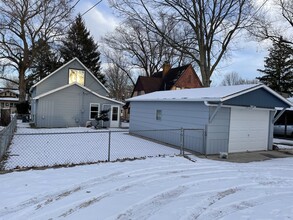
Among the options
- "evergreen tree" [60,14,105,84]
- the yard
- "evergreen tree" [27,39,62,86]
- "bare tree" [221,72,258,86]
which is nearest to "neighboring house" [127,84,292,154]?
the yard

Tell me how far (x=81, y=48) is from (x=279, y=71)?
2928 centimetres

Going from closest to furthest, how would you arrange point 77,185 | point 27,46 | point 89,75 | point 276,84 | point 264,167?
point 77,185 < point 264,167 < point 89,75 < point 27,46 < point 276,84

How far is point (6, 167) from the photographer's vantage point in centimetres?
751

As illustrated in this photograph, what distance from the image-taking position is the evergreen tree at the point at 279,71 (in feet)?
120

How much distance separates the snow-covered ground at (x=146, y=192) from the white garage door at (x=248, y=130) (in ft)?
11.8

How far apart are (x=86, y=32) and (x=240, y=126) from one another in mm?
33309

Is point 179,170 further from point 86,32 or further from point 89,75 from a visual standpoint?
point 86,32

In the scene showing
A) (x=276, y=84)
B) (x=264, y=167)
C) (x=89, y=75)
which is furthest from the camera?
(x=276, y=84)

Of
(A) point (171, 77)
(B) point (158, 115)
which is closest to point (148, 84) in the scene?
(A) point (171, 77)

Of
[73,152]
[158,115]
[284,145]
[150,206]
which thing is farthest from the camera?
[284,145]

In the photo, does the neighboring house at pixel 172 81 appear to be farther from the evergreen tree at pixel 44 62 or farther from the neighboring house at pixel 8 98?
the neighboring house at pixel 8 98

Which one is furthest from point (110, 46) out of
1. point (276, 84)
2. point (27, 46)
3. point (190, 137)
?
point (190, 137)

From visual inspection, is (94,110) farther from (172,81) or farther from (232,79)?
(232,79)

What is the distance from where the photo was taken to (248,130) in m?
12.3
